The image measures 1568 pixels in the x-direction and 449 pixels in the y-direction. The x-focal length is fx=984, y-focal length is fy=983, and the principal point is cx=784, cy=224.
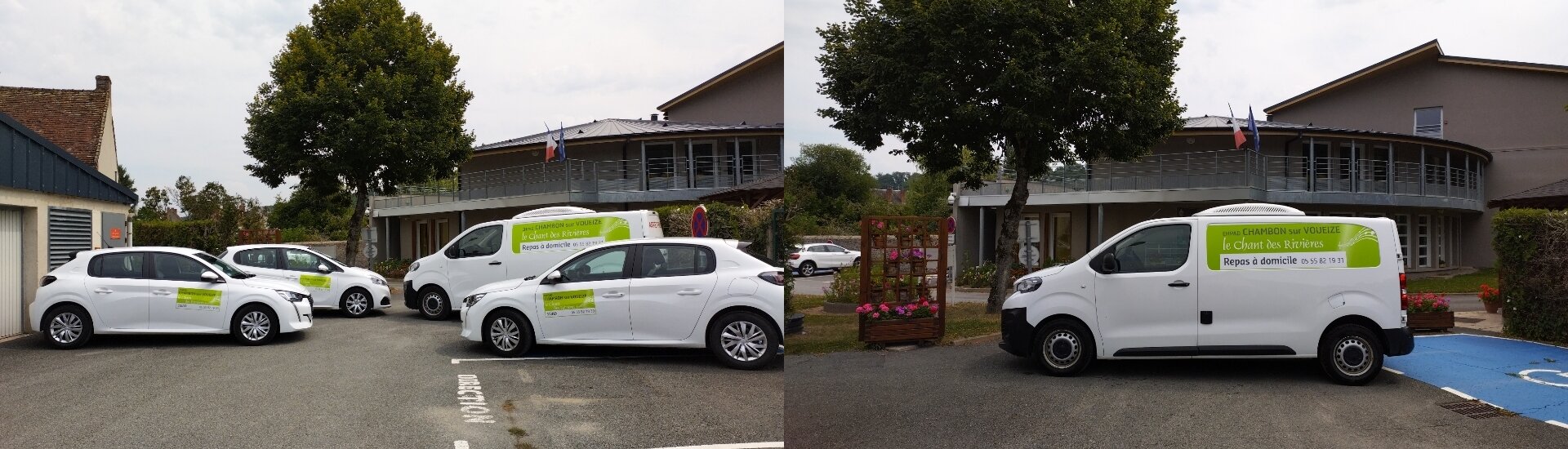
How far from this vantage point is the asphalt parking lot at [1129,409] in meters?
6.19

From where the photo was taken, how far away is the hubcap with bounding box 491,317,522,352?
10.3 m

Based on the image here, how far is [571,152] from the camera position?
31062 mm

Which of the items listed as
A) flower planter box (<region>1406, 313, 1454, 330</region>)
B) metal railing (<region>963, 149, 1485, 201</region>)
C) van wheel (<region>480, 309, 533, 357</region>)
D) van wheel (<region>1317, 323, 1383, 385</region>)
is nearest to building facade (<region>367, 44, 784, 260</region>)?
metal railing (<region>963, 149, 1485, 201</region>)

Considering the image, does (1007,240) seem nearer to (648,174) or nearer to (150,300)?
(150,300)

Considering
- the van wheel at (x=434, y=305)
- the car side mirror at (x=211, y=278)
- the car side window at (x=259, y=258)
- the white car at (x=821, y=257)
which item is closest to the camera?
the car side mirror at (x=211, y=278)

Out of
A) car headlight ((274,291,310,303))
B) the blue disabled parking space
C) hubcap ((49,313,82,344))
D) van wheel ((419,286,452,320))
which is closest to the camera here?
the blue disabled parking space

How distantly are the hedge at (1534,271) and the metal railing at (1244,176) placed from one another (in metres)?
9.22

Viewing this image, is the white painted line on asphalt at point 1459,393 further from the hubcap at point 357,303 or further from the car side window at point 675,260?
the hubcap at point 357,303

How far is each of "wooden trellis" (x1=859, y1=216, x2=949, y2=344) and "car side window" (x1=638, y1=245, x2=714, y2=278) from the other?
2.02 m

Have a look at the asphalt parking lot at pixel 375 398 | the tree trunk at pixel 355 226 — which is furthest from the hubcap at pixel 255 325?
the tree trunk at pixel 355 226

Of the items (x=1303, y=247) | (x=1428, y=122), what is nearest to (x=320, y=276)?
(x=1303, y=247)

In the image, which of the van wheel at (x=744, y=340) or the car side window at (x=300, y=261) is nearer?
the van wheel at (x=744, y=340)

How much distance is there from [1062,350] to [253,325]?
9.41 meters

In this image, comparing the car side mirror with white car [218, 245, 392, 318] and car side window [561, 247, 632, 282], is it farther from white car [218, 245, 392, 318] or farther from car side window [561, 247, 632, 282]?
car side window [561, 247, 632, 282]
